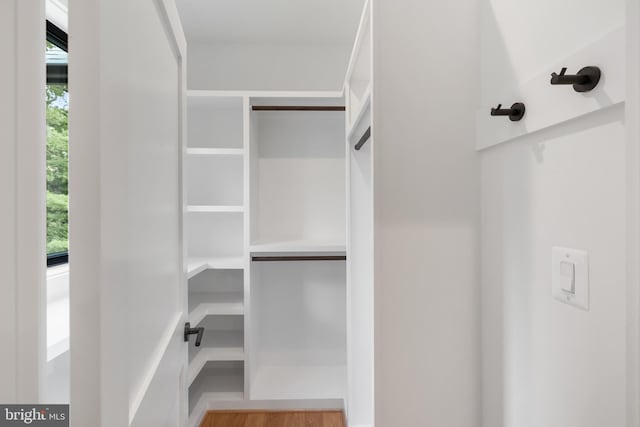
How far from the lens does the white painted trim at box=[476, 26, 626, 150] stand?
21.3 inches

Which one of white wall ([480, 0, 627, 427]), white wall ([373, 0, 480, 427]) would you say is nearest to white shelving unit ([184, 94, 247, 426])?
white wall ([373, 0, 480, 427])

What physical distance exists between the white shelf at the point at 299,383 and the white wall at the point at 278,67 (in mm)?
1983

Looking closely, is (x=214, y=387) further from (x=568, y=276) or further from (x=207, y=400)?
(x=568, y=276)

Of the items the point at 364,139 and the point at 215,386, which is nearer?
the point at 364,139

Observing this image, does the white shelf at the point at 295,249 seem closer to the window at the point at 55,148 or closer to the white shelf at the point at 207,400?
the white shelf at the point at 207,400

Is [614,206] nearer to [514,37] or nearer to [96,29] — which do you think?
[514,37]

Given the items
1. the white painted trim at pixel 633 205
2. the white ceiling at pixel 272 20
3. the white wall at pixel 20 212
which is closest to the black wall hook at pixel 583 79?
the white painted trim at pixel 633 205

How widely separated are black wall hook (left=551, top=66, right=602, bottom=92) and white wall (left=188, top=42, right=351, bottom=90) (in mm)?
2000

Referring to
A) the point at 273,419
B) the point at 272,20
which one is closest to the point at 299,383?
the point at 273,419

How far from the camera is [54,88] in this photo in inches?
44.4

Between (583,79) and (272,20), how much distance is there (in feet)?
6.54

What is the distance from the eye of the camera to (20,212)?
49 centimetres

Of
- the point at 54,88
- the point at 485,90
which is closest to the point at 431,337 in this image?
the point at 485,90

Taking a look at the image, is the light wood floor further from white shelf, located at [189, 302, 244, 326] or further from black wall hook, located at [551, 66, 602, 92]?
black wall hook, located at [551, 66, 602, 92]
